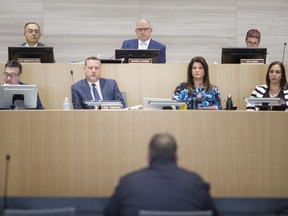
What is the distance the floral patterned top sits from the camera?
7.41 metres

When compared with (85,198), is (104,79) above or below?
above

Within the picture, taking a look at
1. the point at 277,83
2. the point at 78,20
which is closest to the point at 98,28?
the point at 78,20

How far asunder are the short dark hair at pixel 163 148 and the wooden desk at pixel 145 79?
4167mm

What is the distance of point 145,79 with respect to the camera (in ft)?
25.9

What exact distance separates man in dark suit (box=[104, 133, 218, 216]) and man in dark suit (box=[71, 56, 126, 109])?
3.88 meters

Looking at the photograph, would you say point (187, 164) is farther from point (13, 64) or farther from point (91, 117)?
point (13, 64)

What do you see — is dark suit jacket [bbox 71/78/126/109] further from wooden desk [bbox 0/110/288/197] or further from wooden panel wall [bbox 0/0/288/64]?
wooden panel wall [bbox 0/0/288/64]

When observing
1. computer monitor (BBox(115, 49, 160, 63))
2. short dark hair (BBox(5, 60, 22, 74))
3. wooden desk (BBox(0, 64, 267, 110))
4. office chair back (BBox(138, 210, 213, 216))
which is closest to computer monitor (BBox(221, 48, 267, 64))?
wooden desk (BBox(0, 64, 267, 110))

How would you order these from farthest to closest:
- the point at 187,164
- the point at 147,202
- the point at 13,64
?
the point at 13,64 → the point at 187,164 → the point at 147,202

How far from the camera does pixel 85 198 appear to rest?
5977 mm

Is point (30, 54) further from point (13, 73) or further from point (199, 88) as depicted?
point (199, 88)

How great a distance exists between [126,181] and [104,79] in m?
4.16

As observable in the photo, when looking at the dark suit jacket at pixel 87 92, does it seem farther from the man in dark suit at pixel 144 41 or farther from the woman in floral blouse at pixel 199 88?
the man in dark suit at pixel 144 41

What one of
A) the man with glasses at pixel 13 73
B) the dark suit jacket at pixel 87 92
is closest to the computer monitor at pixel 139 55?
the dark suit jacket at pixel 87 92
